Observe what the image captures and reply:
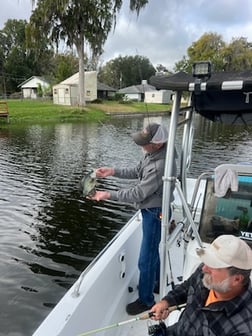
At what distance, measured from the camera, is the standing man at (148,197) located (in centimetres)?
263

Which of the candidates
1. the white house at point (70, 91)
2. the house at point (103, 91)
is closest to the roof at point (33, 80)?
the house at point (103, 91)

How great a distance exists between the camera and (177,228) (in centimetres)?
321

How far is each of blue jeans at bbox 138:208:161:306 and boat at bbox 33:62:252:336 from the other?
0.58 ft

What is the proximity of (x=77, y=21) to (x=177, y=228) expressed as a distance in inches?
1047

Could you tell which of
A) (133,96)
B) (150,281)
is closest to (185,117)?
(150,281)

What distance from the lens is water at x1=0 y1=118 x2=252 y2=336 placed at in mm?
4359

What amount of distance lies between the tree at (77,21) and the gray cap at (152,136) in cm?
2562

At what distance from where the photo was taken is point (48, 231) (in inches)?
243

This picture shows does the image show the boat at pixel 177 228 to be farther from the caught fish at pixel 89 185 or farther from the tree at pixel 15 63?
the tree at pixel 15 63

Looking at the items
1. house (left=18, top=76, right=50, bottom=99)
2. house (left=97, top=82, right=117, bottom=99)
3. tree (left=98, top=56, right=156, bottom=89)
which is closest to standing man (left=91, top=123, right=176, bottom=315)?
house (left=97, top=82, right=117, bottom=99)

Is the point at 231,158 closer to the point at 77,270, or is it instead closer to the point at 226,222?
the point at 77,270

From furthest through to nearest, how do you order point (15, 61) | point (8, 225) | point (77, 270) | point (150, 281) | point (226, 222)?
1. point (15, 61)
2. point (8, 225)
3. point (77, 270)
4. point (150, 281)
5. point (226, 222)

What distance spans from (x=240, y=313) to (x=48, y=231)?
5140 mm

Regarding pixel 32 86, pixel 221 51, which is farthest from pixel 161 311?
pixel 221 51
